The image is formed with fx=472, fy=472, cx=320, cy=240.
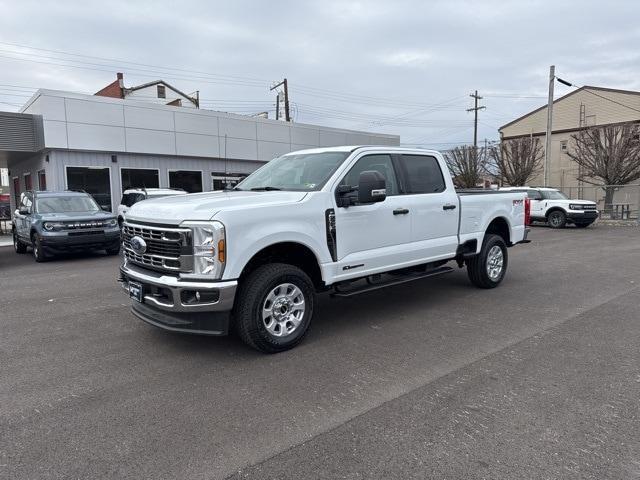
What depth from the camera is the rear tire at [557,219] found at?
765 inches

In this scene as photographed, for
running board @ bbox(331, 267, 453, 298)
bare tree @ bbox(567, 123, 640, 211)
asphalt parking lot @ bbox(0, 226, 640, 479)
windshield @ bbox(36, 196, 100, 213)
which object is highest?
bare tree @ bbox(567, 123, 640, 211)

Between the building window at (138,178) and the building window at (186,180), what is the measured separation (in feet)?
2.55

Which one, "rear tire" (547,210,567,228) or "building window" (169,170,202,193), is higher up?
"building window" (169,170,202,193)

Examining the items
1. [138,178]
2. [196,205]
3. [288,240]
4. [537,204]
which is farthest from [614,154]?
[196,205]

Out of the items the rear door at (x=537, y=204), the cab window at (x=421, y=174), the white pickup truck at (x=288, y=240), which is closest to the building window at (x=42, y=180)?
the white pickup truck at (x=288, y=240)

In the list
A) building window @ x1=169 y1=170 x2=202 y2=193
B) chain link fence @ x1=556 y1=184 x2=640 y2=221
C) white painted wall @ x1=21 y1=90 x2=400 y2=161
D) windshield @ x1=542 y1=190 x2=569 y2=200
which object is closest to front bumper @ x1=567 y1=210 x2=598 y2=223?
windshield @ x1=542 y1=190 x2=569 y2=200

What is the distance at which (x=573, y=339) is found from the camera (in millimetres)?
4961

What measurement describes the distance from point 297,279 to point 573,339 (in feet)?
9.75

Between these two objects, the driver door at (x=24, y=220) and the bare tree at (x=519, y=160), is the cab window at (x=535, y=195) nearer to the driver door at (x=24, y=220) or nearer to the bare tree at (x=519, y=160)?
the bare tree at (x=519, y=160)

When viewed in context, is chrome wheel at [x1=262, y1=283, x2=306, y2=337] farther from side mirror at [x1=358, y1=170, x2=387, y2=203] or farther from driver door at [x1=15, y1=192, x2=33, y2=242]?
driver door at [x1=15, y1=192, x2=33, y2=242]

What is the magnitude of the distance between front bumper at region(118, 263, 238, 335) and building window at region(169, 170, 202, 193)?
57.3 feet

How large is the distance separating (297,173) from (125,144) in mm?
15583

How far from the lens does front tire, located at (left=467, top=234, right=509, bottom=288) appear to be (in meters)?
7.18

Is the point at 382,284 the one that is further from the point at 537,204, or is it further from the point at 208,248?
the point at 537,204
